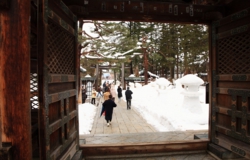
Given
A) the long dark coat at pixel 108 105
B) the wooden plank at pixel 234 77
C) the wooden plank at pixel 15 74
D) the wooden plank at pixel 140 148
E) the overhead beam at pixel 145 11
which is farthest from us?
the long dark coat at pixel 108 105

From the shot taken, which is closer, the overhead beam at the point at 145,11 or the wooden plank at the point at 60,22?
the wooden plank at the point at 60,22

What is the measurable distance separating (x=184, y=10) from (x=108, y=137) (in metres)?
3.82

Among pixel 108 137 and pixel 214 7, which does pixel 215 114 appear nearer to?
pixel 214 7

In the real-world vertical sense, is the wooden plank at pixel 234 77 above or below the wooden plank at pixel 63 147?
above

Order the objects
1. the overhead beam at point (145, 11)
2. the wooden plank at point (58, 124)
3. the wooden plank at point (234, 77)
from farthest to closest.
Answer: the overhead beam at point (145, 11) → the wooden plank at point (234, 77) → the wooden plank at point (58, 124)

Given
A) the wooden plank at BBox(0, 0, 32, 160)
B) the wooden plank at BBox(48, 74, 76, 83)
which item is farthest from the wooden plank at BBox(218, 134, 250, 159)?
the wooden plank at BBox(0, 0, 32, 160)

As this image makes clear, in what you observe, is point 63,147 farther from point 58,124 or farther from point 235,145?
point 235,145

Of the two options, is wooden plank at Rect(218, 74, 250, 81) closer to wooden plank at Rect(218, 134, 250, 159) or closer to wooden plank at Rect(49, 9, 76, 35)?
wooden plank at Rect(218, 134, 250, 159)

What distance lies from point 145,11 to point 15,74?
9.73 ft

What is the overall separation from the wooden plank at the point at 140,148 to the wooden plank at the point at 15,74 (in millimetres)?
2324

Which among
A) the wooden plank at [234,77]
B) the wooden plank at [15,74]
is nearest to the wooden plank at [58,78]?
the wooden plank at [15,74]

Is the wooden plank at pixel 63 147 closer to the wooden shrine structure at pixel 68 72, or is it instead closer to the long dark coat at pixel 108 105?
the wooden shrine structure at pixel 68 72

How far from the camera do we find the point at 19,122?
6.97ft

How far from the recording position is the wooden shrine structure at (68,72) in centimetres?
211
